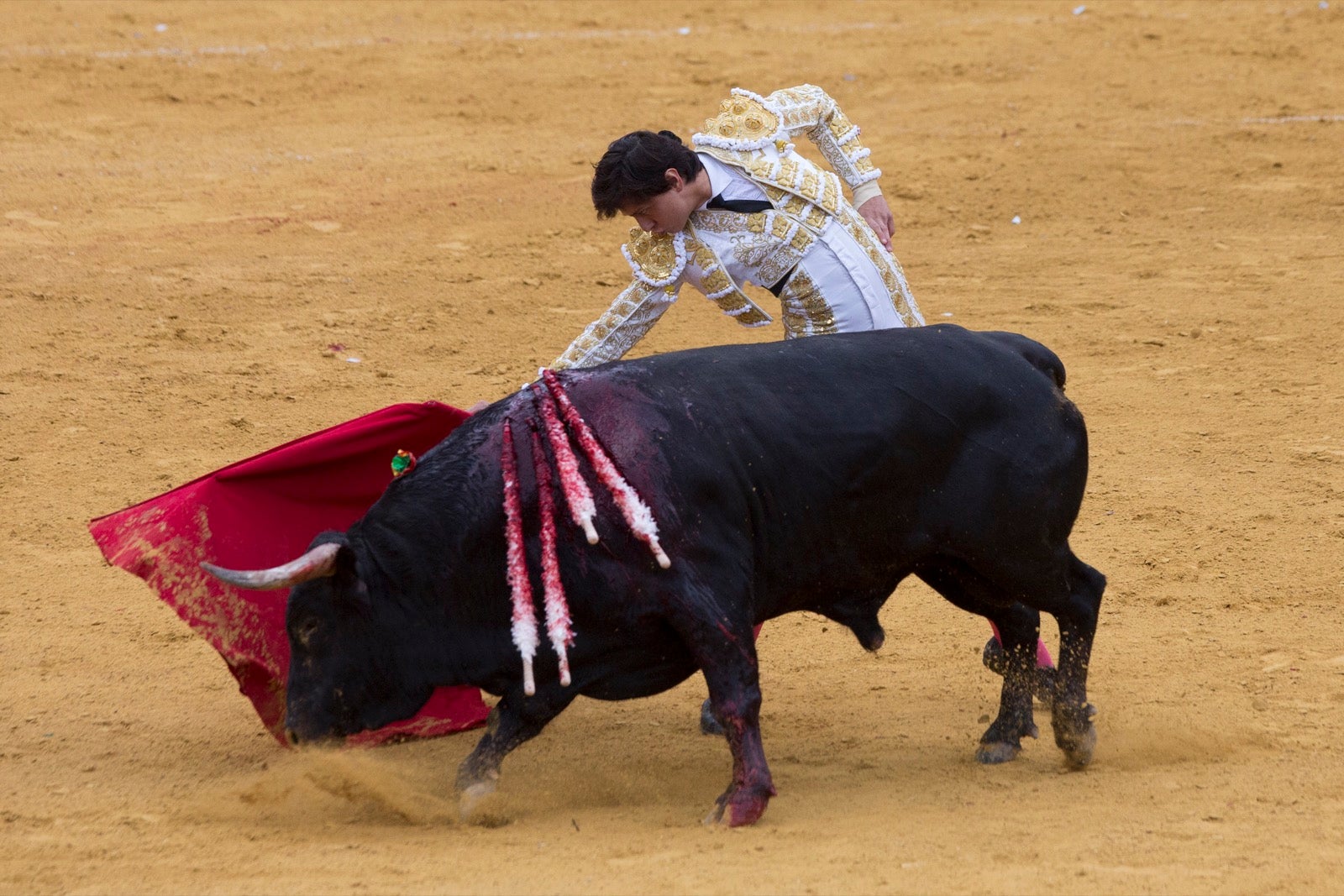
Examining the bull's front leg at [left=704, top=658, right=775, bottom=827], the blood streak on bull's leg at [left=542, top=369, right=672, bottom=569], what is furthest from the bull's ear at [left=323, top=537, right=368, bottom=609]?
the bull's front leg at [left=704, top=658, right=775, bottom=827]

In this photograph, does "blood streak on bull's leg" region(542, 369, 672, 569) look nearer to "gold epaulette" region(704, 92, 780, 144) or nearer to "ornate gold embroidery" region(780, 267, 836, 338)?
"ornate gold embroidery" region(780, 267, 836, 338)

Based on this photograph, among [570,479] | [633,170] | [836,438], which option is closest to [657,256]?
[633,170]

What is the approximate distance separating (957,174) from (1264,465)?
4.62 meters

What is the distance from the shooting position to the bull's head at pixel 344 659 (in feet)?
13.9

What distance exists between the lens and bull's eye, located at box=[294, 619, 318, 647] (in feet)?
14.0

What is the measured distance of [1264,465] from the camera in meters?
7.08

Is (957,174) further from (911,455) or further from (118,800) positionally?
(118,800)

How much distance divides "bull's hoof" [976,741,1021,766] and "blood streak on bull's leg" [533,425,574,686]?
54.4 inches

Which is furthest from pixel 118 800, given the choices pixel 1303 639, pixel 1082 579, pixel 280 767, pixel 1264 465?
pixel 1264 465

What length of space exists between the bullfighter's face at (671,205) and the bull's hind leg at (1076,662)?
149 centimetres

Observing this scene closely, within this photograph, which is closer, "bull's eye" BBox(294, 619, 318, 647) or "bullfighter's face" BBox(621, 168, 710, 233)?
"bull's eye" BBox(294, 619, 318, 647)

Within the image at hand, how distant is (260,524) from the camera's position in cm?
474

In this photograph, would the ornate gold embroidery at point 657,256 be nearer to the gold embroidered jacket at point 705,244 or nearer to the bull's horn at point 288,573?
the gold embroidered jacket at point 705,244

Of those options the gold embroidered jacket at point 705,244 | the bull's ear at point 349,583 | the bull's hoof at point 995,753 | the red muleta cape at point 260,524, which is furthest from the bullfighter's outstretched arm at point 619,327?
the bull's hoof at point 995,753
